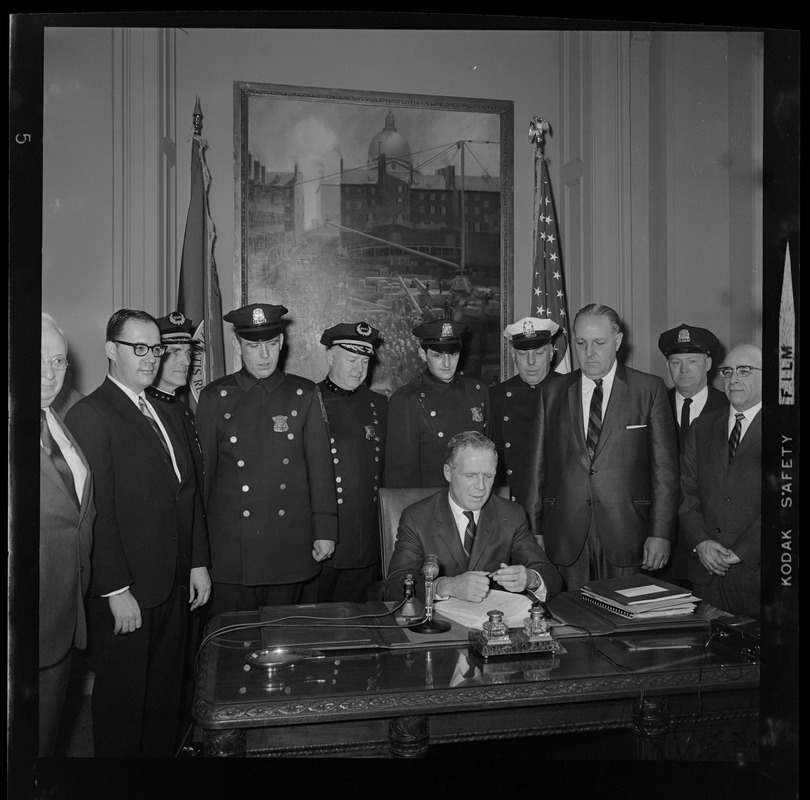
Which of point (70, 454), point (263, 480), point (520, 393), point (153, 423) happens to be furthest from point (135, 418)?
point (520, 393)

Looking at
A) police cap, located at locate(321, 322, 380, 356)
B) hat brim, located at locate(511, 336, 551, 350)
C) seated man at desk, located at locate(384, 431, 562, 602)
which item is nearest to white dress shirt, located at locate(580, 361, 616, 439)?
hat brim, located at locate(511, 336, 551, 350)

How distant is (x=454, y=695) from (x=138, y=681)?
1.32 meters

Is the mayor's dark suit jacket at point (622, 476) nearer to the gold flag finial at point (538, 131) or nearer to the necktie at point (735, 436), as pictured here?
the necktie at point (735, 436)

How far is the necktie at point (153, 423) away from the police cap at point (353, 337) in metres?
0.73

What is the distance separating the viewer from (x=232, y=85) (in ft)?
9.29

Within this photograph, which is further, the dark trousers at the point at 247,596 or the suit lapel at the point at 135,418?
the dark trousers at the point at 247,596

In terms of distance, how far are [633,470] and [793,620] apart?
762 millimetres

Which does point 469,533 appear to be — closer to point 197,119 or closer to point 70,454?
point 70,454

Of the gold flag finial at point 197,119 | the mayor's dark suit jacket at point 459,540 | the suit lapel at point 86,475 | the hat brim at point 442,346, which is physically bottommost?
the mayor's dark suit jacket at point 459,540

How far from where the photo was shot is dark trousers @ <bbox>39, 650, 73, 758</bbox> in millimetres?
2393

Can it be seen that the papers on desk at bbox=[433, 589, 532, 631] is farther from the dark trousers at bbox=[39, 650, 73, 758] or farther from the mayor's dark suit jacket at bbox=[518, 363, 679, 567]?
the dark trousers at bbox=[39, 650, 73, 758]

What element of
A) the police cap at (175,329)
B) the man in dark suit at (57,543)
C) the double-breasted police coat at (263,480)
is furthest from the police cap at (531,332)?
the man in dark suit at (57,543)

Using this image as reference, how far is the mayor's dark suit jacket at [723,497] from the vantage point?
107 inches

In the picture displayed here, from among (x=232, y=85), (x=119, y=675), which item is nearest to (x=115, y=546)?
(x=119, y=675)
